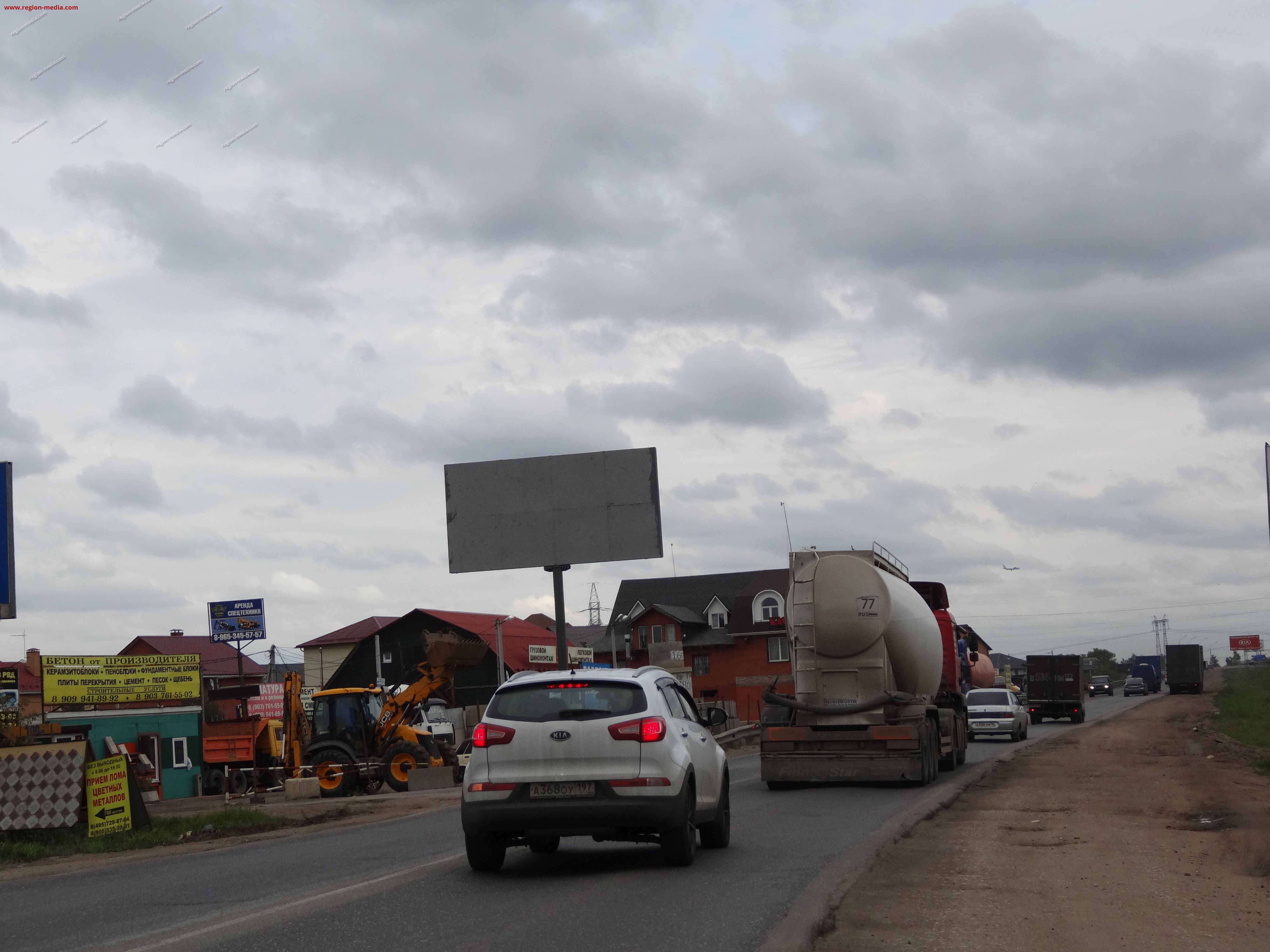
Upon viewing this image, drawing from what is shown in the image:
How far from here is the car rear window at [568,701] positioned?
11359 millimetres

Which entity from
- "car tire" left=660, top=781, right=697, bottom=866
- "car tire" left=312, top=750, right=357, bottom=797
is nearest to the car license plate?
"car tire" left=660, top=781, right=697, bottom=866

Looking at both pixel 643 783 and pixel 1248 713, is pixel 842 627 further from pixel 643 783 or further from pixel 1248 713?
pixel 1248 713

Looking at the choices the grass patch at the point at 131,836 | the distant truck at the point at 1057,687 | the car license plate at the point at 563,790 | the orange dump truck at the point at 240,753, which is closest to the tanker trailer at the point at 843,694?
the grass patch at the point at 131,836

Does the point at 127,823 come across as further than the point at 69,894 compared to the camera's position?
Yes

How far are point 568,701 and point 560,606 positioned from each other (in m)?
24.6

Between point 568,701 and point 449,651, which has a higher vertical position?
point 449,651

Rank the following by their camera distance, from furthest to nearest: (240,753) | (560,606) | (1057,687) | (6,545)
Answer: (1057,687), (240,753), (560,606), (6,545)

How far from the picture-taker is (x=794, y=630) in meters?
22.1

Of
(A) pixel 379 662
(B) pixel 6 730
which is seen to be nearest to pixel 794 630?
(B) pixel 6 730

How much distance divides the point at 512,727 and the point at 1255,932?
5692 millimetres

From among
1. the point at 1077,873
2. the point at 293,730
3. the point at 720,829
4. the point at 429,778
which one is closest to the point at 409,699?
the point at 429,778

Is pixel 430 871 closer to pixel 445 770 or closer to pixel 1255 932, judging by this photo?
pixel 1255 932

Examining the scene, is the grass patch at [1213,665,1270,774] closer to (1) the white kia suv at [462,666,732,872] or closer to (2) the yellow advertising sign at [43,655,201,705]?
(1) the white kia suv at [462,666,732,872]

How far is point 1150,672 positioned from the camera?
4067 inches
